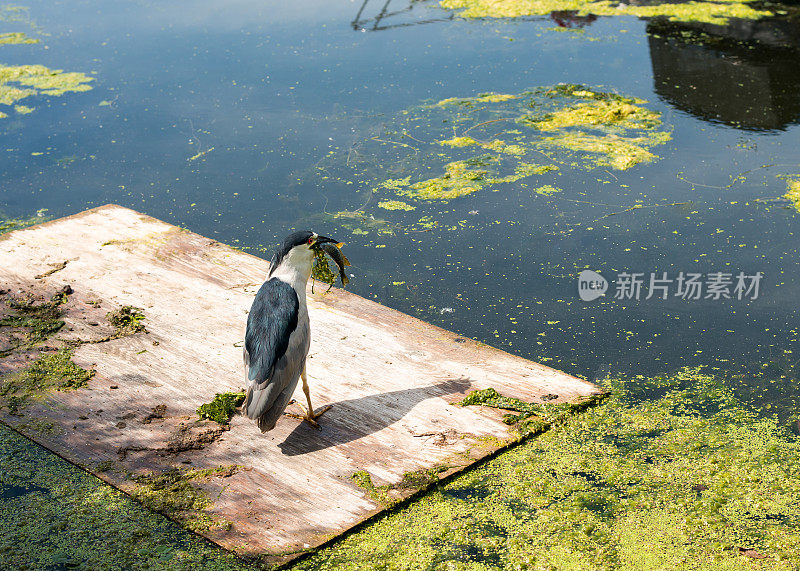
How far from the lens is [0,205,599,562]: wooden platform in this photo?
291 centimetres

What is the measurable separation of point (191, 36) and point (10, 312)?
5112mm

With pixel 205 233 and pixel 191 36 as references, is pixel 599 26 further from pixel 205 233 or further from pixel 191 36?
pixel 205 233

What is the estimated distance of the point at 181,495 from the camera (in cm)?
288

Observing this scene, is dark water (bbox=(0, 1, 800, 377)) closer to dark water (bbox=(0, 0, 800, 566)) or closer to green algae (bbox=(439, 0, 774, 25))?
dark water (bbox=(0, 0, 800, 566))

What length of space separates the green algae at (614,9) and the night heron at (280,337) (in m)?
6.15

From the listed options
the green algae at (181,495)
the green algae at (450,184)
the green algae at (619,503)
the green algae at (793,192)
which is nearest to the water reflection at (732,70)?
the green algae at (793,192)

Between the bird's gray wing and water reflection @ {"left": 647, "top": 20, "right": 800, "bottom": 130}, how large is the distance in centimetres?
423

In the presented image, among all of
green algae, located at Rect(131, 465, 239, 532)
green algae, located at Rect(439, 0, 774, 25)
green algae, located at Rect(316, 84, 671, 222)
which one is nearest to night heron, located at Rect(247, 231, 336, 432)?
green algae, located at Rect(131, 465, 239, 532)

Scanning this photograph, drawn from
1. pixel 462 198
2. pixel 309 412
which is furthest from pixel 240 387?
pixel 462 198

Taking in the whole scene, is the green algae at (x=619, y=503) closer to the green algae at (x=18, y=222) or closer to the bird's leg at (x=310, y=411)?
the bird's leg at (x=310, y=411)

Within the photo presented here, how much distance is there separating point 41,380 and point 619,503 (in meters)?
2.44

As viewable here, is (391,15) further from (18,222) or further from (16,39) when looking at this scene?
(18,222)

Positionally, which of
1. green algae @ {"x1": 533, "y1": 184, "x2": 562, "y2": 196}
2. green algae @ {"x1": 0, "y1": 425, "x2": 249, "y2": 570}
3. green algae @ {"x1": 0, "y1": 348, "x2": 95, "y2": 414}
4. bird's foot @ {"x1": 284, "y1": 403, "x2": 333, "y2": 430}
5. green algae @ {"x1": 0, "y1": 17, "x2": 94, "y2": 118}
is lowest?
green algae @ {"x1": 0, "y1": 425, "x2": 249, "y2": 570}

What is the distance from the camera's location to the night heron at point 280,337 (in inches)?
119
